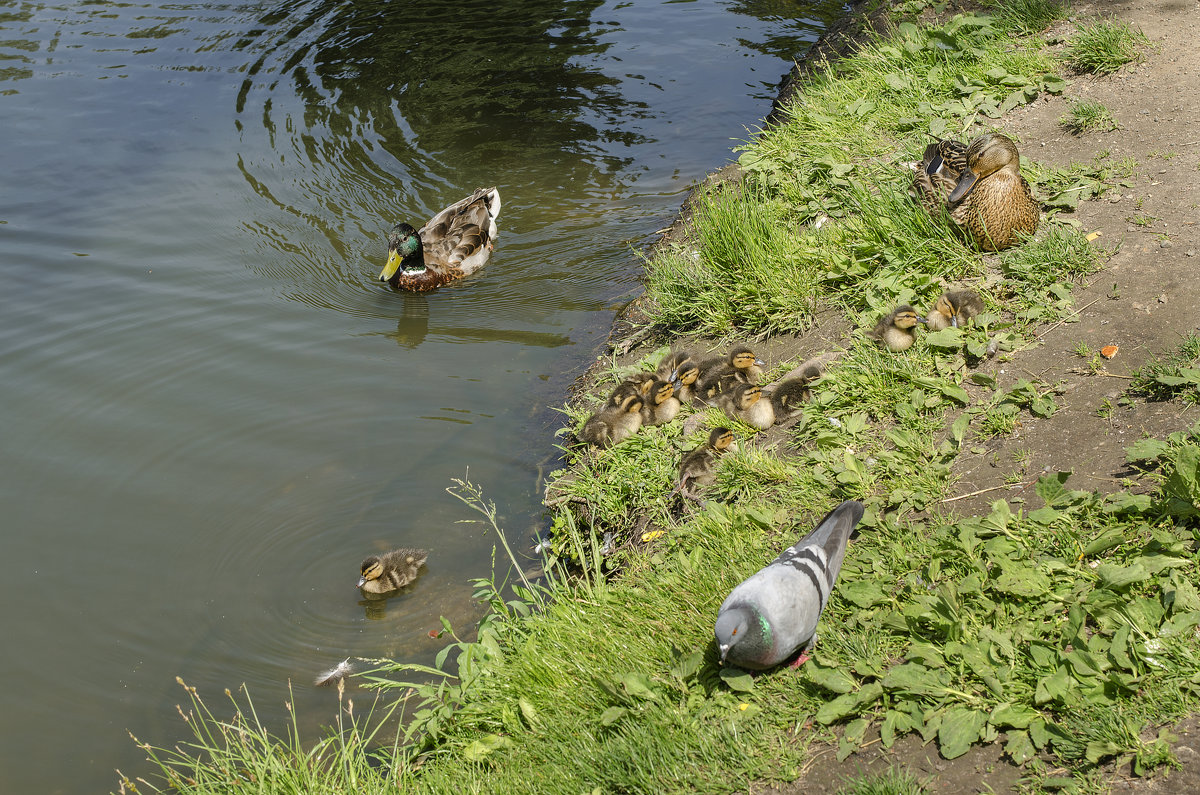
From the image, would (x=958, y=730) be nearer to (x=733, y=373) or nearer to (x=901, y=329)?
(x=901, y=329)

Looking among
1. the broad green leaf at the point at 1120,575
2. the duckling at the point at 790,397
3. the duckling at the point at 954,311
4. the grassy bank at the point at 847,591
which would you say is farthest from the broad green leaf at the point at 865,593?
the duckling at the point at 954,311

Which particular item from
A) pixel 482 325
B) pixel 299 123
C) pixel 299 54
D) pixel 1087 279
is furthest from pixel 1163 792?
pixel 299 54

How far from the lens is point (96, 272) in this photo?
845 cm

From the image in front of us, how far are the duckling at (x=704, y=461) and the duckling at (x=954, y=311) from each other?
1359mm

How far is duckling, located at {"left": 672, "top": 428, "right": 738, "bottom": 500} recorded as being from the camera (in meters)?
5.00

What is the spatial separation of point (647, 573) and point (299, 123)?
9013mm

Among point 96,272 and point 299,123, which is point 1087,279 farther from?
point 299,123

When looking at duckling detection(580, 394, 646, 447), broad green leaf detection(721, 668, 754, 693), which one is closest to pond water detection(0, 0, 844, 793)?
duckling detection(580, 394, 646, 447)

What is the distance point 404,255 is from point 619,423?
404 cm

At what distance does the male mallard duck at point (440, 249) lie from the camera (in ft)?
28.4

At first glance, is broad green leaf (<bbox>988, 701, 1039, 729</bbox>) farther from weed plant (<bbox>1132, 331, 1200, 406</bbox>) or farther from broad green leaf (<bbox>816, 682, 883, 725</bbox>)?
weed plant (<bbox>1132, 331, 1200, 406</bbox>)

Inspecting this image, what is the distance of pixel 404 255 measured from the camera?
341 inches

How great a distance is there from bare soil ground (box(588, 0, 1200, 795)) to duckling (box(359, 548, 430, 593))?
6.59ft

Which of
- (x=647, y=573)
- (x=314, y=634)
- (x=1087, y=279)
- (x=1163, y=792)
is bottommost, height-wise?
(x=314, y=634)
